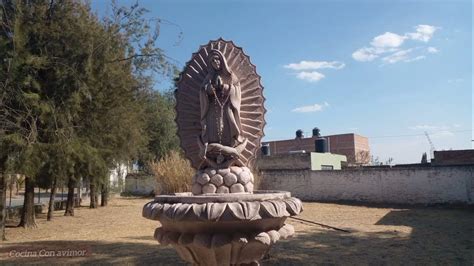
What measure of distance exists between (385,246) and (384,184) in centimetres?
1260

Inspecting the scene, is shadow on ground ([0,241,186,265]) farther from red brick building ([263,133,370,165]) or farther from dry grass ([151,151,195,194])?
red brick building ([263,133,370,165])

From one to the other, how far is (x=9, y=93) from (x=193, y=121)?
724 cm

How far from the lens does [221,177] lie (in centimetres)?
456

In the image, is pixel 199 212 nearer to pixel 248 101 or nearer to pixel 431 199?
pixel 248 101

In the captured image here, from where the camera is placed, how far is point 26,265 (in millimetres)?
8070

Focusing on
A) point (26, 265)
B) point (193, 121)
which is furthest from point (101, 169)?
point (193, 121)

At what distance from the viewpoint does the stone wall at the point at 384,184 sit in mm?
19288

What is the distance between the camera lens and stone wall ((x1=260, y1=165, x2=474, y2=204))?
19288 millimetres

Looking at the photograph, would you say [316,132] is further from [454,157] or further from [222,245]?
[222,245]

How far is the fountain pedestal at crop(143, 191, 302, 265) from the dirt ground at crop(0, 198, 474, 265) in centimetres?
415

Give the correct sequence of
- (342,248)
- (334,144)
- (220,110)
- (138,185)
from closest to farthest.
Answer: (220,110) → (342,248) → (138,185) → (334,144)

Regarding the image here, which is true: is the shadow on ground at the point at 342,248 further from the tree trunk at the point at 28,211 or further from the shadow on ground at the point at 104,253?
the tree trunk at the point at 28,211

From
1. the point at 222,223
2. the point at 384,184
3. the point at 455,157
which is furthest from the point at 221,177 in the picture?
the point at 455,157

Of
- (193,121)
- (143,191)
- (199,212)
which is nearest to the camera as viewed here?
(199,212)
